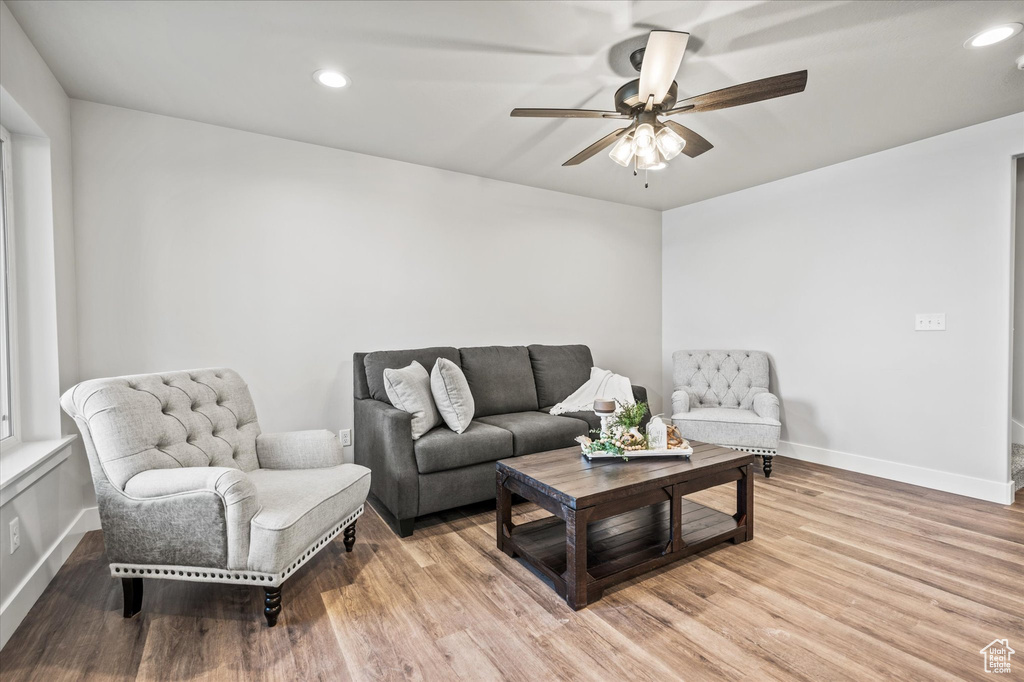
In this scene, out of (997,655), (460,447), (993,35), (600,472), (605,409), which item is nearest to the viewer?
(997,655)

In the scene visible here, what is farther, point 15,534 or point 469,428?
point 469,428

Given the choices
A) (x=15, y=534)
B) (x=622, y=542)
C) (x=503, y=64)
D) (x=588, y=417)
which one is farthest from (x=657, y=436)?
(x=15, y=534)

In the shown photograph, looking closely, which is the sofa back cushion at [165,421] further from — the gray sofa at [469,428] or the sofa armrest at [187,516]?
the gray sofa at [469,428]

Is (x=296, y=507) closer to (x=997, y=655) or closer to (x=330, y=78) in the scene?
(x=330, y=78)

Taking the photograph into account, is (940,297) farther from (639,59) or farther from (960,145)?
(639,59)

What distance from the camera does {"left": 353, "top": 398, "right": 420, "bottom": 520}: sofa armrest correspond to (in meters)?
2.64

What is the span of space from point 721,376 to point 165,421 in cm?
412

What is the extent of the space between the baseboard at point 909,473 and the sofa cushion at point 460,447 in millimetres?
2369

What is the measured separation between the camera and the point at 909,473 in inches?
138

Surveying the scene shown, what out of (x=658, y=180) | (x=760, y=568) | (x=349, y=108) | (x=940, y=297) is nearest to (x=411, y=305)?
(x=349, y=108)

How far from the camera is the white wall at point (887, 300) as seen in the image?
3.15 metres

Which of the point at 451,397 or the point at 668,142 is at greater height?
the point at 668,142

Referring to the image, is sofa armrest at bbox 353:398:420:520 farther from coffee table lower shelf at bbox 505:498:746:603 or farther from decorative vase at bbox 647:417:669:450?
decorative vase at bbox 647:417:669:450

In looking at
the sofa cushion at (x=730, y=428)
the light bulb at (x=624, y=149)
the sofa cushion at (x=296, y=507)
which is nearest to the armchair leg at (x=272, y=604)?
the sofa cushion at (x=296, y=507)
